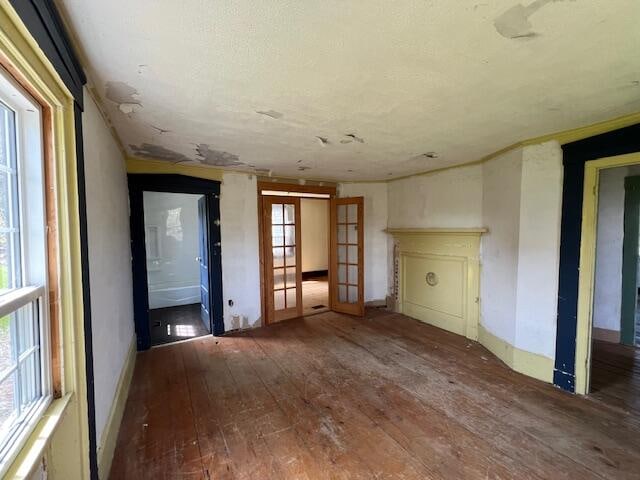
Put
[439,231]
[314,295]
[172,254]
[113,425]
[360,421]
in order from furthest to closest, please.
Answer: [314,295] → [172,254] → [439,231] → [360,421] → [113,425]

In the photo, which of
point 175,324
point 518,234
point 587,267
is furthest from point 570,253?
point 175,324

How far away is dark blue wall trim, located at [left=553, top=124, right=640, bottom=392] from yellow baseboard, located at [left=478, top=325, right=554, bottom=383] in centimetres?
7

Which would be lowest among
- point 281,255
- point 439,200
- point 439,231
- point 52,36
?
point 281,255

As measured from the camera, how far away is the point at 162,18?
105 cm

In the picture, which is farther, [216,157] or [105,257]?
[216,157]

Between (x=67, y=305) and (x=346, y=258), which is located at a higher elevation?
(x=67, y=305)

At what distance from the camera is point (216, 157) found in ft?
10.3

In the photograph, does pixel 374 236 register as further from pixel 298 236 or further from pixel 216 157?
pixel 216 157

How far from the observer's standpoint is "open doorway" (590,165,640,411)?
3.21m

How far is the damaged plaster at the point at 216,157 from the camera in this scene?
282cm

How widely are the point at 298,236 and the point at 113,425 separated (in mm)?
3061

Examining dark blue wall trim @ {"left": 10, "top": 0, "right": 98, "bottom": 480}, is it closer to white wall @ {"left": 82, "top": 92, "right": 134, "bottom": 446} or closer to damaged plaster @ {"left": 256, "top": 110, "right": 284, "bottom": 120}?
white wall @ {"left": 82, "top": 92, "right": 134, "bottom": 446}

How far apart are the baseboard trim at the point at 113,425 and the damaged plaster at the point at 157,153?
206 cm

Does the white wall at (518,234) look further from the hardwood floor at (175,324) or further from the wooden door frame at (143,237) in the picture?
the hardwood floor at (175,324)
